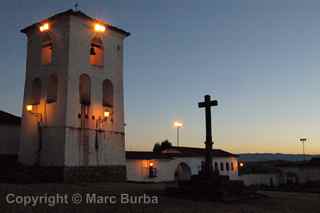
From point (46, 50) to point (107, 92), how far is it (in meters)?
4.39

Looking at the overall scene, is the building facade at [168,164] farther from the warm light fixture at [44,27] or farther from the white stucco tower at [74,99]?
the warm light fixture at [44,27]

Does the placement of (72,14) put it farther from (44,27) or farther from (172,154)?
(172,154)

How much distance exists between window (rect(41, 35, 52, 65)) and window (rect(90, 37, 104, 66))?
7.92 ft

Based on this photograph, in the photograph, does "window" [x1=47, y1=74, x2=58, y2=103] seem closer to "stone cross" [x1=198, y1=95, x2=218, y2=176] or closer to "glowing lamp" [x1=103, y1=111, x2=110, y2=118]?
"glowing lamp" [x1=103, y1=111, x2=110, y2=118]

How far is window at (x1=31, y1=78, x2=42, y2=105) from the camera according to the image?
2155 cm

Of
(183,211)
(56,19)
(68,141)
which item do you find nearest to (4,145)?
(68,141)

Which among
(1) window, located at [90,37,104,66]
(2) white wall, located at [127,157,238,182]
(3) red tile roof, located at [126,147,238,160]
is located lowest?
(2) white wall, located at [127,157,238,182]

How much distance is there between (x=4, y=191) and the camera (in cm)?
1225

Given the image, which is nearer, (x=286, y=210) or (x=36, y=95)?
(x=286, y=210)

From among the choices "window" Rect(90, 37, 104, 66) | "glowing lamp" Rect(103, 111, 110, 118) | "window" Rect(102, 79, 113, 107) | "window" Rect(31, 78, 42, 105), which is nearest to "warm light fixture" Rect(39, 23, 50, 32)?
"window" Rect(90, 37, 104, 66)

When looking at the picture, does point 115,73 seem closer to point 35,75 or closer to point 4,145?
point 35,75

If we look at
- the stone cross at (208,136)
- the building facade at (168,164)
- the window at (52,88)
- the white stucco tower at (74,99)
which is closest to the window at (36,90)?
the white stucco tower at (74,99)

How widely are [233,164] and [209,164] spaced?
96.1ft

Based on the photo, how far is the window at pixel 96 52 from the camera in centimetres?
2158
